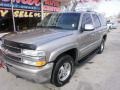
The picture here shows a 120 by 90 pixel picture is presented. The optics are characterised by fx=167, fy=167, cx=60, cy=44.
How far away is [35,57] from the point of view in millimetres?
3375

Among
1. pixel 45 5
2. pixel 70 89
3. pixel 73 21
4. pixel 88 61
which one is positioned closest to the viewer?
pixel 70 89

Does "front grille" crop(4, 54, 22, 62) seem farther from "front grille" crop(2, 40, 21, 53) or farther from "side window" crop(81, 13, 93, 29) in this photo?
"side window" crop(81, 13, 93, 29)

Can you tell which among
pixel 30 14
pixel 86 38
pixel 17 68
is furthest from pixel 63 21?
pixel 30 14

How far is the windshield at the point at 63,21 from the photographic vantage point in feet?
15.6

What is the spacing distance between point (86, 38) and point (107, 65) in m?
1.61

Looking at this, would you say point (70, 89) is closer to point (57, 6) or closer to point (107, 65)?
point (107, 65)

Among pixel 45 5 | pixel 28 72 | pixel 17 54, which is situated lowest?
pixel 28 72

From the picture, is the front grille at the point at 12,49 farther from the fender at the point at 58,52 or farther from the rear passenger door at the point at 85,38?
the rear passenger door at the point at 85,38

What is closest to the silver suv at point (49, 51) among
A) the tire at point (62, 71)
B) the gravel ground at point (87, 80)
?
the tire at point (62, 71)

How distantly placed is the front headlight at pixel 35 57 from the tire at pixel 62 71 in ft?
1.68

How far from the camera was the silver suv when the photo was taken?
3.42 metres

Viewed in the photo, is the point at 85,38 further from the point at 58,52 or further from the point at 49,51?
the point at 49,51

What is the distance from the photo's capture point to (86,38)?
5.07 metres

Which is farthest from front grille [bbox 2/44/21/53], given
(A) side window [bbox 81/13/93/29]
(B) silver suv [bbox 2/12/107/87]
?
(A) side window [bbox 81/13/93/29]
